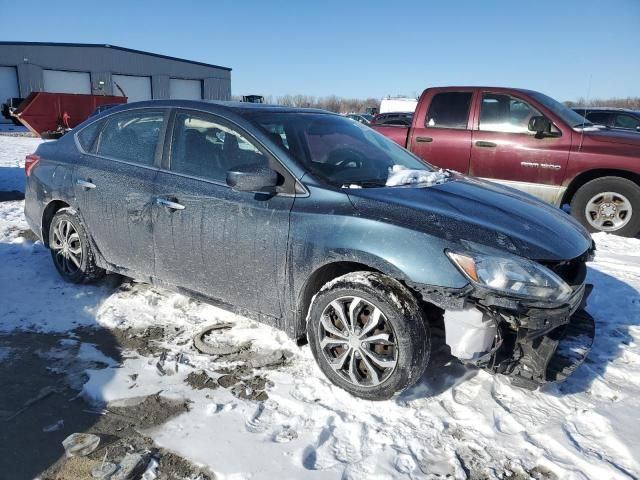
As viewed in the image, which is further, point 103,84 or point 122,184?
point 103,84

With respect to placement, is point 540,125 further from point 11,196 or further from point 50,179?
point 11,196

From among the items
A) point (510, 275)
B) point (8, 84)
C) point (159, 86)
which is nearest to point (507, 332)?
point (510, 275)

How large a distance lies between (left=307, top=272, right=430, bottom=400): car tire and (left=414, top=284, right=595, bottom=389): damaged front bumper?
0.16m

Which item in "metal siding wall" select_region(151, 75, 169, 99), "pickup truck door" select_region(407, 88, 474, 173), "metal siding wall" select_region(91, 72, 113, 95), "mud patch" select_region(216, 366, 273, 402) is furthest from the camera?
"metal siding wall" select_region(151, 75, 169, 99)

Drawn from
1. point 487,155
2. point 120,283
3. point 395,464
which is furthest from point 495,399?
point 487,155

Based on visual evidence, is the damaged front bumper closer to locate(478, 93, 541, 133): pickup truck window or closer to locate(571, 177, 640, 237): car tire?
locate(571, 177, 640, 237): car tire

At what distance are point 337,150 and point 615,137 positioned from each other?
4.70 metres

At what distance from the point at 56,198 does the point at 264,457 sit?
10.5 ft

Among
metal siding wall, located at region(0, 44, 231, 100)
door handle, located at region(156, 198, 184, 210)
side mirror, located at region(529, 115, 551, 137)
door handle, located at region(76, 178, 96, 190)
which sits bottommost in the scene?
door handle, located at region(156, 198, 184, 210)

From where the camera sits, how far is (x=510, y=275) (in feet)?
8.36

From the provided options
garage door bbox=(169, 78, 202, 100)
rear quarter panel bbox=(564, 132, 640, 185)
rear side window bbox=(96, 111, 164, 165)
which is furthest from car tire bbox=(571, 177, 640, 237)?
garage door bbox=(169, 78, 202, 100)

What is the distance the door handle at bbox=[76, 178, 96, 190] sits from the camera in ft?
13.4

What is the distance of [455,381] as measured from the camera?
3121 mm

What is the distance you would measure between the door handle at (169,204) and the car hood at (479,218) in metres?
1.25
